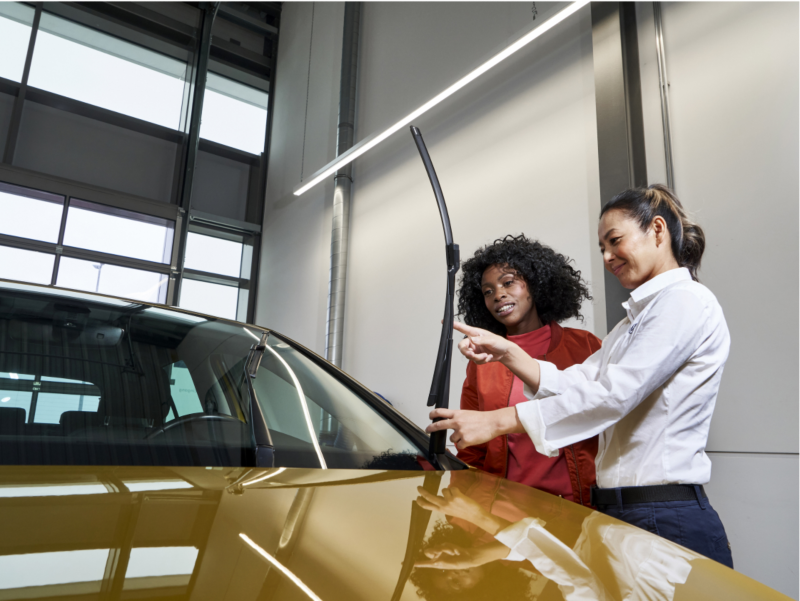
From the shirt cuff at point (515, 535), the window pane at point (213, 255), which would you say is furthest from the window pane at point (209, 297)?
the shirt cuff at point (515, 535)

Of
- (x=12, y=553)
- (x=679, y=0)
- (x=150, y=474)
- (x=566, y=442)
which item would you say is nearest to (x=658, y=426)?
(x=566, y=442)

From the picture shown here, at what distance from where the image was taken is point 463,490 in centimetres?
79

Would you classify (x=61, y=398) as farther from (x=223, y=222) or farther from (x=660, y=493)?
(x=223, y=222)

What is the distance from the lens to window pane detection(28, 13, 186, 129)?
6.20 meters

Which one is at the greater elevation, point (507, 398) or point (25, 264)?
point (25, 264)

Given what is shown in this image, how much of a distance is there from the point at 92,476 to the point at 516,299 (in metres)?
1.23

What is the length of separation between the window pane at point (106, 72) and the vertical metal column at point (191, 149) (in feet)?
0.86

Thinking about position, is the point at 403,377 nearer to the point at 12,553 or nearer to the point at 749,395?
the point at 749,395

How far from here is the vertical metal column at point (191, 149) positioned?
626cm

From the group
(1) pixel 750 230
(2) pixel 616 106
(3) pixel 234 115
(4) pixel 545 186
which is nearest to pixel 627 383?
(1) pixel 750 230

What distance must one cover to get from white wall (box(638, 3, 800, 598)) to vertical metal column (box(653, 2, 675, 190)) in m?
0.03

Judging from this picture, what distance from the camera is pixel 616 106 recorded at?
9.30ft

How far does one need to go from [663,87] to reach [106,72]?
636cm

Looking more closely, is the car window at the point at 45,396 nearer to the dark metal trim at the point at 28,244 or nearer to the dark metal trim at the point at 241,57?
the dark metal trim at the point at 28,244
